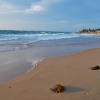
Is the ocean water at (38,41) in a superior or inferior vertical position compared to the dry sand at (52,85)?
superior

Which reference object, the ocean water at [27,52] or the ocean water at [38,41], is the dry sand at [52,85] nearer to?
the ocean water at [27,52]

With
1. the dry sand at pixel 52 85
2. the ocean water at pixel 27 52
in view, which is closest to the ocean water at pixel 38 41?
the ocean water at pixel 27 52

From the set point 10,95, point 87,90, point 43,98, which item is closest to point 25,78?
point 10,95

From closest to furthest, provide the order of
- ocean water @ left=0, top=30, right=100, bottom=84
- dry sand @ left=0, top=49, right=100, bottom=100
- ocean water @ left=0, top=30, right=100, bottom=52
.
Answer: dry sand @ left=0, top=49, right=100, bottom=100, ocean water @ left=0, top=30, right=100, bottom=84, ocean water @ left=0, top=30, right=100, bottom=52

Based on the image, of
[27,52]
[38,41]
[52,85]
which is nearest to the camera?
[52,85]

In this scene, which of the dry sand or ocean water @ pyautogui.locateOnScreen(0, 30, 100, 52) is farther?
ocean water @ pyautogui.locateOnScreen(0, 30, 100, 52)

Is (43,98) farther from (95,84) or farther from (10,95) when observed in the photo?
(95,84)

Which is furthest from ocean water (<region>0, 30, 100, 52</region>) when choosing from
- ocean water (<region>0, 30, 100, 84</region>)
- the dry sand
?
the dry sand

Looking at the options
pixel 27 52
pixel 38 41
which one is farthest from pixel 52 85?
pixel 38 41

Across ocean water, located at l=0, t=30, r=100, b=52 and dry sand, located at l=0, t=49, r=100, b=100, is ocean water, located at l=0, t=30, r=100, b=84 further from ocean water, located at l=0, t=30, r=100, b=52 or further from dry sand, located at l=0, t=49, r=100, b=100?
dry sand, located at l=0, t=49, r=100, b=100

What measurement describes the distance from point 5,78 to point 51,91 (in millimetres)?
1859

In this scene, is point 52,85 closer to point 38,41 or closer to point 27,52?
point 27,52

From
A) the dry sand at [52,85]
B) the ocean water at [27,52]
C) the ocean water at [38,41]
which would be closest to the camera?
the dry sand at [52,85]

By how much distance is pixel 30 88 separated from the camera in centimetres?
377
